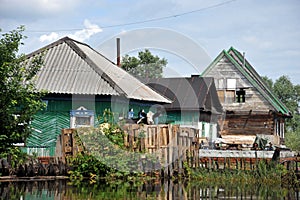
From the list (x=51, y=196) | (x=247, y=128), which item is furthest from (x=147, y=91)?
(x=51, y=196)

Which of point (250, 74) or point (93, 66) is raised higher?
point (250, 74)

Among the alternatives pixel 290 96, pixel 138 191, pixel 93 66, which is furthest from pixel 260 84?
pixel 290 96

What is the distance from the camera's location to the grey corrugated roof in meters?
27.1

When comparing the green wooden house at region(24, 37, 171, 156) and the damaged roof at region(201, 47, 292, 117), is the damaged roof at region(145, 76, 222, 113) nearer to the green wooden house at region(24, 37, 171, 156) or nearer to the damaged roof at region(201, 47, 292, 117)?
the damaged roof at region(201, 47, 292, 117)

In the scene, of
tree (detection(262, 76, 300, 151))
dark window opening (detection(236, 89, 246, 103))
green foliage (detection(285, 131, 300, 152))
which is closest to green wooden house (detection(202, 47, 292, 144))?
dark window opening (detection(236, 89, 246, 103))

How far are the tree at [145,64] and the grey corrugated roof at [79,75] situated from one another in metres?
29.4

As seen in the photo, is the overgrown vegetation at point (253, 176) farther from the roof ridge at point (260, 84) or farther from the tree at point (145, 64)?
the tree at point (145, 64)

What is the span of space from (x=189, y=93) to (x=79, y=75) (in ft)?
40.4

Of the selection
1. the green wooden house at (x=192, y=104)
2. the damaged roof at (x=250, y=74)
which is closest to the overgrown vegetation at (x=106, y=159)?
the green wooden house at (x=192, y=104)

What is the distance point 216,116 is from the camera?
41.8m

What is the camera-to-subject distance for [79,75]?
2816cm

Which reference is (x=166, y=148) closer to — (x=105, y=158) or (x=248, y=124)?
(x=105, y=158)

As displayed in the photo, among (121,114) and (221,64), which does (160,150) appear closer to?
(121,114)

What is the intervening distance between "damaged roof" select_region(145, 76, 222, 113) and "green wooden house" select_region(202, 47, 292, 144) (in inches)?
89.0
